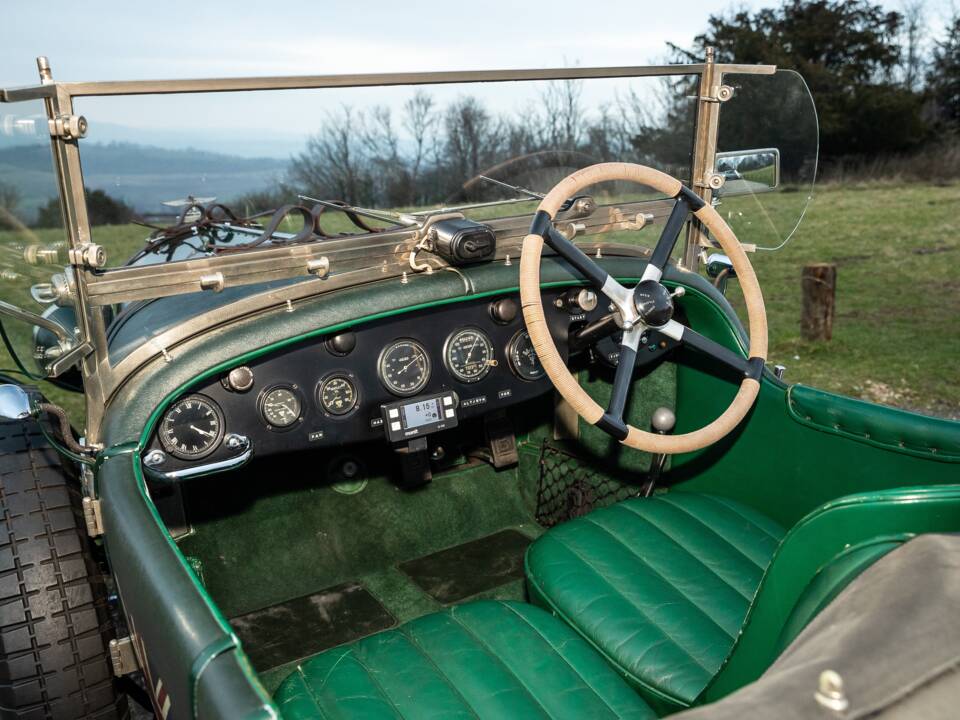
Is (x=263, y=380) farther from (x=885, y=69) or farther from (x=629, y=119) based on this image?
(x=885, y=69)

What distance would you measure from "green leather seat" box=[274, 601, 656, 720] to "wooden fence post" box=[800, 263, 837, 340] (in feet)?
19.1

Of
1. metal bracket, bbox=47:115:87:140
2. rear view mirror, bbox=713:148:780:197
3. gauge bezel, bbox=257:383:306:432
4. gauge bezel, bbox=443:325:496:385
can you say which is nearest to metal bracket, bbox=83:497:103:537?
gauge bezel, bbox=257:383:306:432

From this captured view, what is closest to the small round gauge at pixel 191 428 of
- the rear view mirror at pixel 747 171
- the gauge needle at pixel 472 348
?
the gauge needle at pixel 472 348

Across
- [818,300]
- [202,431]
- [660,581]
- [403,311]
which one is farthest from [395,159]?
[818,300]

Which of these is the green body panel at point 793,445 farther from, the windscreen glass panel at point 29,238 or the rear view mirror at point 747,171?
the windscreen glass panel at point 29,238

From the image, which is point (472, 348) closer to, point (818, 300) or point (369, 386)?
point (369, 386)

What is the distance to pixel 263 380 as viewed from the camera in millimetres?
2418

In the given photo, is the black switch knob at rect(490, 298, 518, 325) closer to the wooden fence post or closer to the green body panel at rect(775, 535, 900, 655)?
the green body panel at rect(775, 535, 900, 655)

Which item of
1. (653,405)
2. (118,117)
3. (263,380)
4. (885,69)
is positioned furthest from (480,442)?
(885,69)

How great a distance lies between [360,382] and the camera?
102 inches

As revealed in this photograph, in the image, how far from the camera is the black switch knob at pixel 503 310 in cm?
270

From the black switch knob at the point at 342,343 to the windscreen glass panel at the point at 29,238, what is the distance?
73 cm

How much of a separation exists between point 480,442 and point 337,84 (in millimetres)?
1973

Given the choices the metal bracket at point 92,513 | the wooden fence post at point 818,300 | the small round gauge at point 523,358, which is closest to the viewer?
the metal bracket at point 92,513
